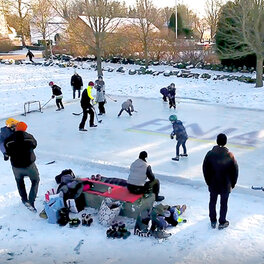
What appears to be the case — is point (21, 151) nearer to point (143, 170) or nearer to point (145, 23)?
point (143, 170)

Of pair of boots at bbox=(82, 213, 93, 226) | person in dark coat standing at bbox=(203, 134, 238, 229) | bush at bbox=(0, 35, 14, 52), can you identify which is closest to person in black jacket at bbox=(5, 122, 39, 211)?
pair of boots at bbox=(82, 213, 93, 226)

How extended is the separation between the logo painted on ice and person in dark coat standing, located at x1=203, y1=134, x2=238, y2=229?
177 inches

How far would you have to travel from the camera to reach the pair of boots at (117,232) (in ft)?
17.9

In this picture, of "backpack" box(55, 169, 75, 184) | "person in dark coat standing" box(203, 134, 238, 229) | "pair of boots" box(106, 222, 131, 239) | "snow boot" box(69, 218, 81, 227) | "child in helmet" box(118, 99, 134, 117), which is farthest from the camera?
"child in helmet" box(118, 99, 134, 117)

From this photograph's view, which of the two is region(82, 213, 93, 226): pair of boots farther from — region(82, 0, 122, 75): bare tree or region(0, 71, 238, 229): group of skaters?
region(82, 0, 122, 75): bare tree

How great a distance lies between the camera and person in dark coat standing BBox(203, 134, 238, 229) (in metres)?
5.33

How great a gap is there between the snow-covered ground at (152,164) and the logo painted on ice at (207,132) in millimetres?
27

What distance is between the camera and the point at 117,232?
5492mm

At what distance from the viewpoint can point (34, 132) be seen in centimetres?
1157

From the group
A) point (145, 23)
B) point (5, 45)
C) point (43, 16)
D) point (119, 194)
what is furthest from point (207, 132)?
point (5, 45)

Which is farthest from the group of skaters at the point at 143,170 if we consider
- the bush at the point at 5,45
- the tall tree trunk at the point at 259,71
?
the bush at the point at 5,45

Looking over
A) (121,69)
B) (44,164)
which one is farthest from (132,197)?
(121,69)

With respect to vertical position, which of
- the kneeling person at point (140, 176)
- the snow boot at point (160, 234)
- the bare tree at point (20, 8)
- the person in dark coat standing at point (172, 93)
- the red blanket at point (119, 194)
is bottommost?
the snow boot at point (160, 234)

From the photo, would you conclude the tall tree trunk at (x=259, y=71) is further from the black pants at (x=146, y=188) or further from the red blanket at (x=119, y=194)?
the red blanket at (x=119, y=194)
